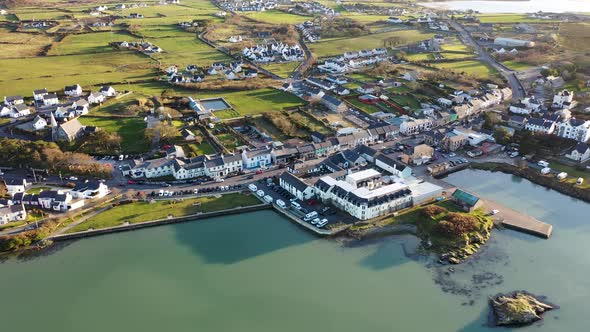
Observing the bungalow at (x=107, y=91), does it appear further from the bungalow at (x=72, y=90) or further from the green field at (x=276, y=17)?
the green field at (x=276, y=17)

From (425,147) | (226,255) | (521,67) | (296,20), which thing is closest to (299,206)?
Result: (226,255)

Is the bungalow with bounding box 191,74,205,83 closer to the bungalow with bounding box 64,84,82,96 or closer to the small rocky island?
the bungalow with bounding box 64,84,82,96

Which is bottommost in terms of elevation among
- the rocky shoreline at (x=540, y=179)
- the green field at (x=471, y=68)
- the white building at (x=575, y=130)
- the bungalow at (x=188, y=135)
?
the bungalow at (x=188, y=135)

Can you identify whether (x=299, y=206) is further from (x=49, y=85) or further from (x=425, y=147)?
(x=49, y=85)

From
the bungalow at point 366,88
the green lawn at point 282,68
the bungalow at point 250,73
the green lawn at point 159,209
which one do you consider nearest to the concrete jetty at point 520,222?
the green lawn at point 159,209

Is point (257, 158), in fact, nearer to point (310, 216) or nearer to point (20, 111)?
point (310, 216)

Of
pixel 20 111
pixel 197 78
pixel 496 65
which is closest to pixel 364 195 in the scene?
pixel 197 78

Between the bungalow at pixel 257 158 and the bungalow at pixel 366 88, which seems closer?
the bungalow at pixel 257 158
